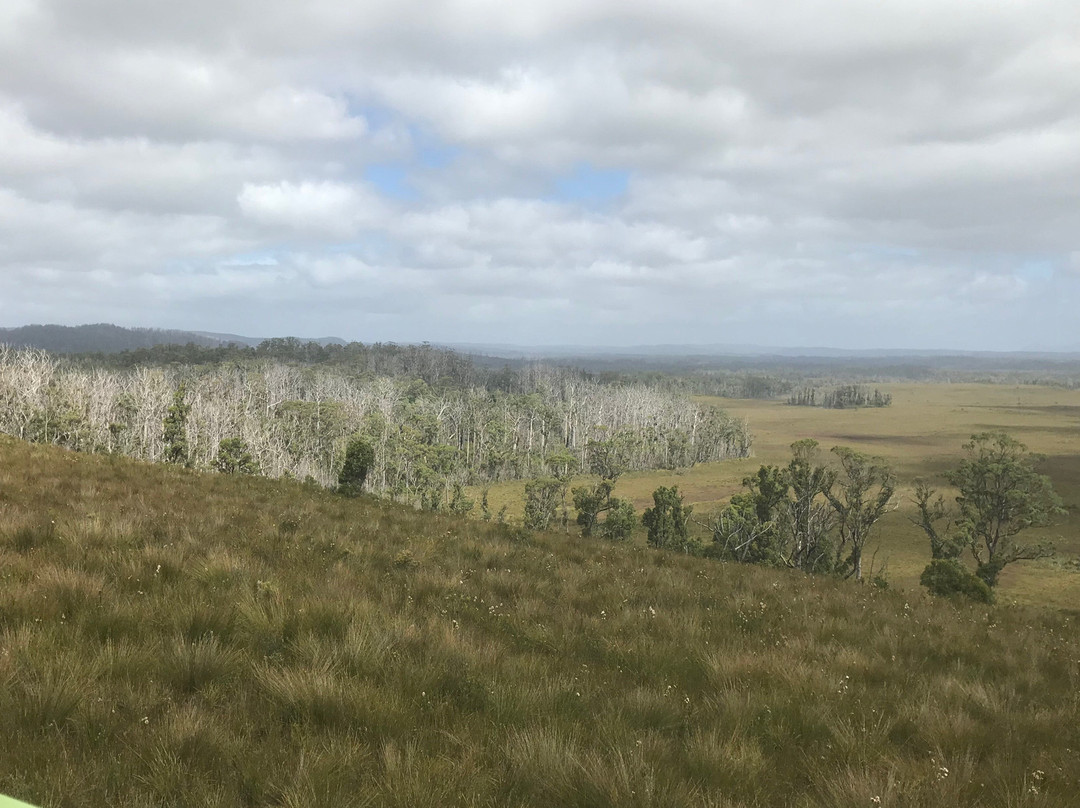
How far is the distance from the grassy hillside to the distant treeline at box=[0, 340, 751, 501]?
115 ft

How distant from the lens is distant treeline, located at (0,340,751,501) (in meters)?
70.9

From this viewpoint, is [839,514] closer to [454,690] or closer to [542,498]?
[542,498]

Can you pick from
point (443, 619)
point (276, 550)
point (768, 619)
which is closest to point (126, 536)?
point (276, 550)

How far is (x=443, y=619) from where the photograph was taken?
5512mm

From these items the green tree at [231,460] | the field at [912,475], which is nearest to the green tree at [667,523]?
the field at [912,475]

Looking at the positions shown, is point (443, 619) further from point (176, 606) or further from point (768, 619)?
point (768, 619)

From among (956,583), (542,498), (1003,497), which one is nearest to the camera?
(956,583)

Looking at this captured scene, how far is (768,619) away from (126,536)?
795 cm

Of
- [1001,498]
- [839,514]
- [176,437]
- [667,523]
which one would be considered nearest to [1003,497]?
[1001,498]

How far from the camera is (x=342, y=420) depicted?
97.4 metres

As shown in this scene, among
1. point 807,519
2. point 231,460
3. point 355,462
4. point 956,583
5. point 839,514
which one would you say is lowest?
point 807,519

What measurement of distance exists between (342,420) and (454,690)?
99.2m

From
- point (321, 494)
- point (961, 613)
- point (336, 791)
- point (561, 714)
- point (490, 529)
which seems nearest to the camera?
point (336, 791)

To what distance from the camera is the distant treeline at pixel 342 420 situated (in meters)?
70.9
